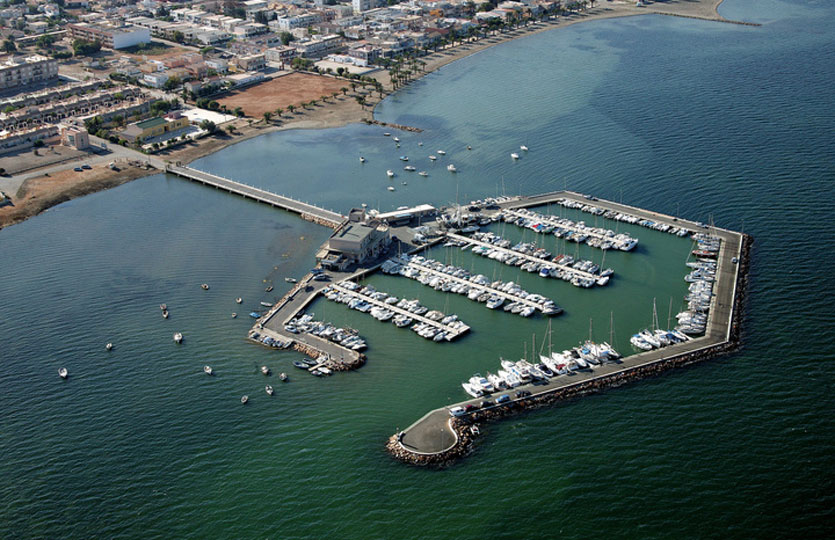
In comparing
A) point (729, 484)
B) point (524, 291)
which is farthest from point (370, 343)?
point (729, 484)

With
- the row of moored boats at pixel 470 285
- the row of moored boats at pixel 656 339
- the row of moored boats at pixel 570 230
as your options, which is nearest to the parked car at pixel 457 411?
the row of moored boats at pixel 470 285

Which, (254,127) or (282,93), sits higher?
(282,93)

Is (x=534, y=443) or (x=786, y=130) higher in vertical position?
(x=786, y=130)

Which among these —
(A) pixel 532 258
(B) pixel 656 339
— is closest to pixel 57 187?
(A) pixel 532 258

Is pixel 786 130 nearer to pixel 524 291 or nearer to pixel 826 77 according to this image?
pixel 826 77

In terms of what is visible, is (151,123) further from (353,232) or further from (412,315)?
(412,315)

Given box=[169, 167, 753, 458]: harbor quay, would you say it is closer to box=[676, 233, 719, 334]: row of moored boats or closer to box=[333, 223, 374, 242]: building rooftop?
box=[333, 223, 374, 242]: building rooftop

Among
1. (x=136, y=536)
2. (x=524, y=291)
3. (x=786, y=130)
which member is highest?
(x=786, y=130)
